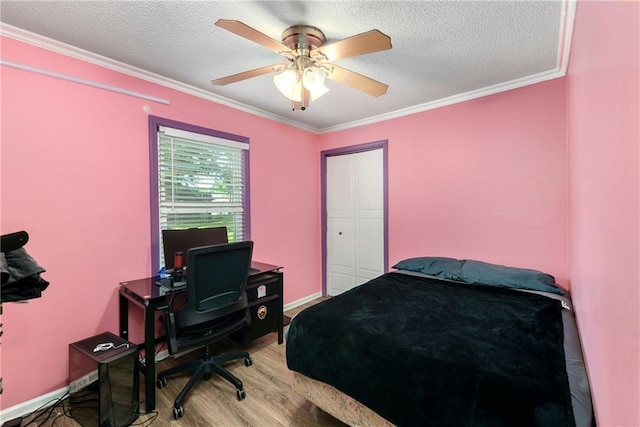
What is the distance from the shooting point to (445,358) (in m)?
1.33

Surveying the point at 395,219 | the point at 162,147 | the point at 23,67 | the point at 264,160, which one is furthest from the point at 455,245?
the point at 23,67

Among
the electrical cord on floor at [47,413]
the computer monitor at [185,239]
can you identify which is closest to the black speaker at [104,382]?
the electrical cord on floor at [47,413]

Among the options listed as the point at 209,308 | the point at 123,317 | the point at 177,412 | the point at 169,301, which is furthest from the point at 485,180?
the point at 123,317

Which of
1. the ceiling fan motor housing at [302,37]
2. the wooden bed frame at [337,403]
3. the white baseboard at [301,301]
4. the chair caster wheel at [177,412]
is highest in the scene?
the ceiling fan motor housing at [302,37]

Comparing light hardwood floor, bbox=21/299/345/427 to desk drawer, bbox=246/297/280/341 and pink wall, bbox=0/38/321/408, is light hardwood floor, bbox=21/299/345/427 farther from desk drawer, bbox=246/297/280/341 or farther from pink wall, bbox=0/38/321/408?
pink wall, bbox=0/38/321/408

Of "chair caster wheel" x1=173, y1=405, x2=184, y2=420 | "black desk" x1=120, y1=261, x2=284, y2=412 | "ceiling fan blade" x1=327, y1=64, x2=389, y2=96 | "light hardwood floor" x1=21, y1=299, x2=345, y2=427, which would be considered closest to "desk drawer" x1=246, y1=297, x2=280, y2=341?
"black desk" x1=120, y1=261, x2=284, y2=412

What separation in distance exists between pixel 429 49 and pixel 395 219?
75.7 inches

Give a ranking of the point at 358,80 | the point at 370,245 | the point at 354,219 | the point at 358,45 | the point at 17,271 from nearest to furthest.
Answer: the point at 17,271 < the point at 358,45 < the point at 358,80 < the point at 370,245 < the point at 354,219

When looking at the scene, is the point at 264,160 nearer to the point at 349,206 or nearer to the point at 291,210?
the point at 291,210

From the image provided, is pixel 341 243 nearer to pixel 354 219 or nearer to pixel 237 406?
pixel 354 219

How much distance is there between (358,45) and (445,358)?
168 centimetres

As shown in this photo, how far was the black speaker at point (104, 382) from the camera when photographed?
1.68 metres

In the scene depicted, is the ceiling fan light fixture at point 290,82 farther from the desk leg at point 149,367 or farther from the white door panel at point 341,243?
the white door panel at point 341,243

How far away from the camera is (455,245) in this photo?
3047 millimetres
